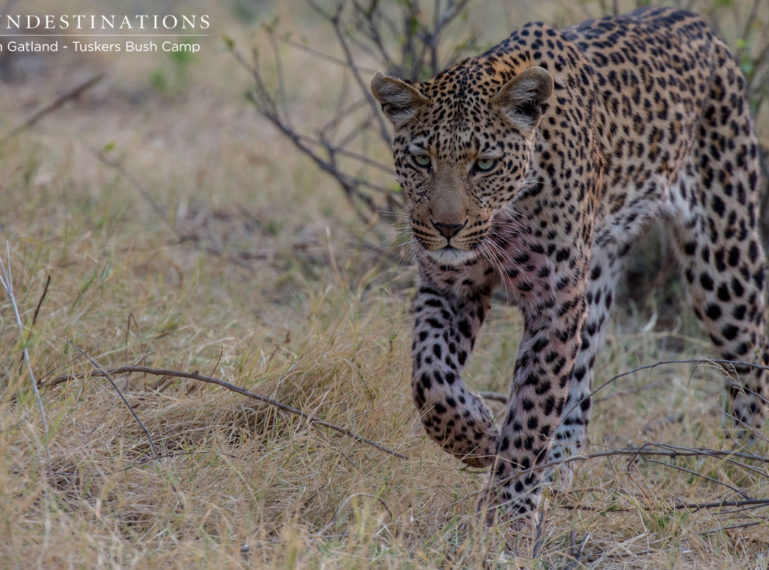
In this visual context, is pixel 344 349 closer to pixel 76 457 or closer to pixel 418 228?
pixel 418 228

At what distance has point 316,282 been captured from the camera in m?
6.38

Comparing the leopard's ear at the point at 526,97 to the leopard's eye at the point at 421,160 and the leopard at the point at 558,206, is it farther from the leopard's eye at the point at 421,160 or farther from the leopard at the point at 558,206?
the leopard's eye at the point at 421,160

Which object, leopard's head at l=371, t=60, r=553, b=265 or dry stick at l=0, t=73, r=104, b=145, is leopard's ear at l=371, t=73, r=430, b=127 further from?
dry stick at l=0, t=73, r=104, b=145

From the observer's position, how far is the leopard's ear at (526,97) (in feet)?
12.6

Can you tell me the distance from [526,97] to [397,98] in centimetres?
50

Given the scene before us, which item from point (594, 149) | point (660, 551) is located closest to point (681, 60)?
point (594, 149)

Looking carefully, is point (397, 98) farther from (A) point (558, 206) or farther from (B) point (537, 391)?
(B) point (537, 391)

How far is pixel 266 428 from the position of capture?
4145mm

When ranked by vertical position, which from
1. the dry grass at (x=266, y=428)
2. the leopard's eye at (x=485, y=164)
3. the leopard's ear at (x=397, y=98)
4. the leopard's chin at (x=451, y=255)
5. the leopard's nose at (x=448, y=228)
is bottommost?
the dry grass at (x=266, y=428)

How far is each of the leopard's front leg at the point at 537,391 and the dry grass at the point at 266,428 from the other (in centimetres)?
16

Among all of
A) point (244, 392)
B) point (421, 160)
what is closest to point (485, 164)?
point (421, 160)

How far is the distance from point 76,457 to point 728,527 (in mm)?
2371

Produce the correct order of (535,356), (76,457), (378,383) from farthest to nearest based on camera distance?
1. (378,383)
2. (535,356)
3. (76,457)

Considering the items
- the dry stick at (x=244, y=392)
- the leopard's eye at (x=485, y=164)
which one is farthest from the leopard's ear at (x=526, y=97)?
the dry stick at (x=244, y=392)
